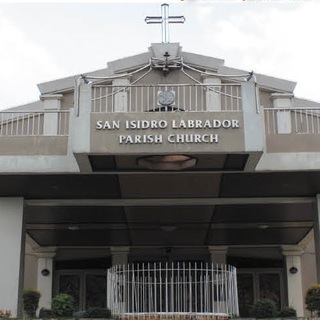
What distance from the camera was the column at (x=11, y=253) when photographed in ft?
46.4

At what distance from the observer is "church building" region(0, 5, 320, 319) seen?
12.3 metres

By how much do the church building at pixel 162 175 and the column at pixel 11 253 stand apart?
2 cm

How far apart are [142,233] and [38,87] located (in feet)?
18.6

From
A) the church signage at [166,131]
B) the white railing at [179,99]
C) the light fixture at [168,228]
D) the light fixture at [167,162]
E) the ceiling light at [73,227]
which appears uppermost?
the white railing at [179,99]

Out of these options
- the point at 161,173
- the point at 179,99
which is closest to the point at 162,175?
the point at 161,173

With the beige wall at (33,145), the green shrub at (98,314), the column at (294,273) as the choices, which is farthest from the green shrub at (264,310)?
the column at (294,273)

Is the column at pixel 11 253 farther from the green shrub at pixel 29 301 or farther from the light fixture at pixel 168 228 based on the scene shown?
the light fixture at pixel 168 228

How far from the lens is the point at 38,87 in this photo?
58.9 feet

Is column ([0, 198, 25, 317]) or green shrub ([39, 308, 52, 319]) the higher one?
column ([0, 198, 25, 317])

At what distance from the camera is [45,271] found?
21.7m

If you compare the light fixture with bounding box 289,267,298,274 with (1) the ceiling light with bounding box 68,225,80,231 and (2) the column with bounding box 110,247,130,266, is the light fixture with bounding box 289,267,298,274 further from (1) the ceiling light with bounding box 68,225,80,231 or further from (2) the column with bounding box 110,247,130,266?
(1) the ceiling light with bounding box 68,225,80,231

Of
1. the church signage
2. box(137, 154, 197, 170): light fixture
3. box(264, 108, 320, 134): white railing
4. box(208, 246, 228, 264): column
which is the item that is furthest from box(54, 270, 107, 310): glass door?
the church signage

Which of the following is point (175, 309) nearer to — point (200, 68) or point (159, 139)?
point (159, 139)

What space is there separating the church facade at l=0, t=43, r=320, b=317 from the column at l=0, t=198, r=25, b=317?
0.02 m
